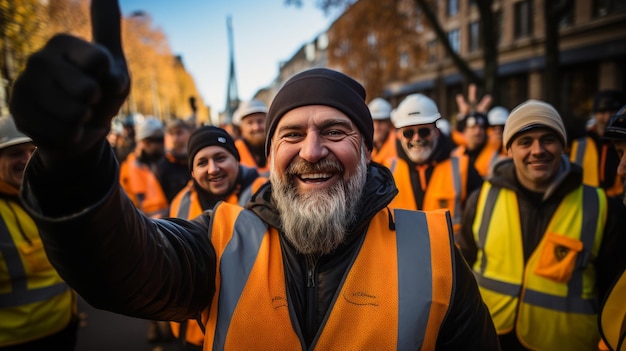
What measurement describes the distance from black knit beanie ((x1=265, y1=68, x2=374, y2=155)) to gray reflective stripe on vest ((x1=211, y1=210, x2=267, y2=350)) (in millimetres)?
441

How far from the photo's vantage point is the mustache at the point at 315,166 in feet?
5.04

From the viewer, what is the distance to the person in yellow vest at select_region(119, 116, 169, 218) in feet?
15.6

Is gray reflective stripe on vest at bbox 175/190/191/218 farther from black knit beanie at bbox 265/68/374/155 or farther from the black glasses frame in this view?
the black glasses frame

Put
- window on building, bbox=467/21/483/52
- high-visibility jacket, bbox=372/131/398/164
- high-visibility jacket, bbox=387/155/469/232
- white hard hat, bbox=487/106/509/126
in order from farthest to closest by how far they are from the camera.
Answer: window on building, bbox=467/21/483/52 → white hard hat, bbox=487/106/509/126 → high-visibility jacket, bbox=372/131/398/164 → high-visibility jacket, bbox=387/155/469/232

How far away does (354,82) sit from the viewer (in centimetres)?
178

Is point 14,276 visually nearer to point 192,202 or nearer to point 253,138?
point 192,202

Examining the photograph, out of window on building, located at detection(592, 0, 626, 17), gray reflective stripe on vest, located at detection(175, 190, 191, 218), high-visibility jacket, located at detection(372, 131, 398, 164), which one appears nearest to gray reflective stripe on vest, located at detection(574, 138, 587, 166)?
high-visibility jacket, located at detection(372, 131, 398, 164)

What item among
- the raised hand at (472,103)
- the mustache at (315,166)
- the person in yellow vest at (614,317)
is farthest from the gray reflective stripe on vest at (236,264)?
the raised hand at (472,103)

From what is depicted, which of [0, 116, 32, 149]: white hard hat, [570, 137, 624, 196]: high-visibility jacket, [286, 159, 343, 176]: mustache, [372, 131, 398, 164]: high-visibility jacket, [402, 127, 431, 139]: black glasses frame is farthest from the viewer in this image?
[372, 131, 398, 164]: high-visibility jacket

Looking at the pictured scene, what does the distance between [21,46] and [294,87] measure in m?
7.16

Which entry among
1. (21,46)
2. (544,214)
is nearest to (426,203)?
(544,214)

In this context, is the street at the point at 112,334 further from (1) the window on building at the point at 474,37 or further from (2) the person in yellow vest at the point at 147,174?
(1) the window on building at the point at 474,37

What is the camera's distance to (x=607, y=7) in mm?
17172

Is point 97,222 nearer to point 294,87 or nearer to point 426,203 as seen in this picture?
point 294,87
